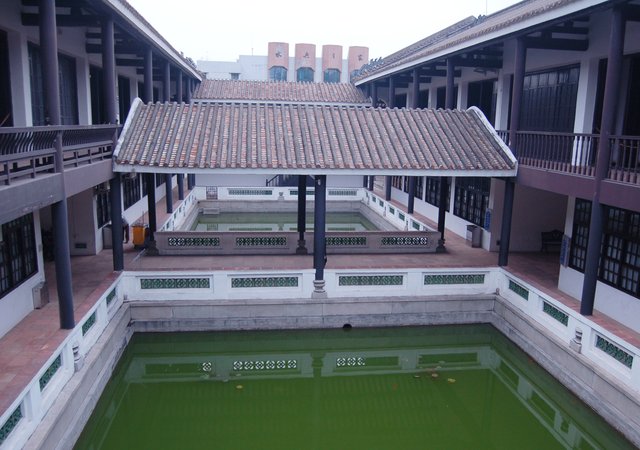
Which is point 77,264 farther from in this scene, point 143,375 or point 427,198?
point 427,198

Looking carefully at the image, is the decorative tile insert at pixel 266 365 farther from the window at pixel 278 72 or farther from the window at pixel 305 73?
the window at pixel 305 73

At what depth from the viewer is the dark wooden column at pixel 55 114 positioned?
821 cm

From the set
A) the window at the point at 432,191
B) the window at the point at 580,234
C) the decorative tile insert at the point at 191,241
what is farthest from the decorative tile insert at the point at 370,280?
the window at the point at 432,191

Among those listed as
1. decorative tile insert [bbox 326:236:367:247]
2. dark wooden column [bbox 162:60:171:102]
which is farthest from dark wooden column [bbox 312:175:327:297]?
dark wooden column [bbox 162:60:171:102]

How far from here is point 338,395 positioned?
9.94m

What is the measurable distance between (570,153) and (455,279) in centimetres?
385

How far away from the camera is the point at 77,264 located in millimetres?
13352

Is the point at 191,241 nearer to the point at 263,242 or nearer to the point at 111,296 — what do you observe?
the point at 263,242

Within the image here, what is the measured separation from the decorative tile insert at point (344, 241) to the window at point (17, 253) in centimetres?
758

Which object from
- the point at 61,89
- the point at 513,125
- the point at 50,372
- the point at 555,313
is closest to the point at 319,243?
the point at 555,313

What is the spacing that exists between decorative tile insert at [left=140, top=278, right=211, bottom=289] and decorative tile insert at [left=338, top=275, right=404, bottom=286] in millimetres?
3077

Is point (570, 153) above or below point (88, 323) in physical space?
above

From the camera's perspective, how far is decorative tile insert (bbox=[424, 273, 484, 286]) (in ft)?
41.3

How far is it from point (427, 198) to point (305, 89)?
11.5 m
